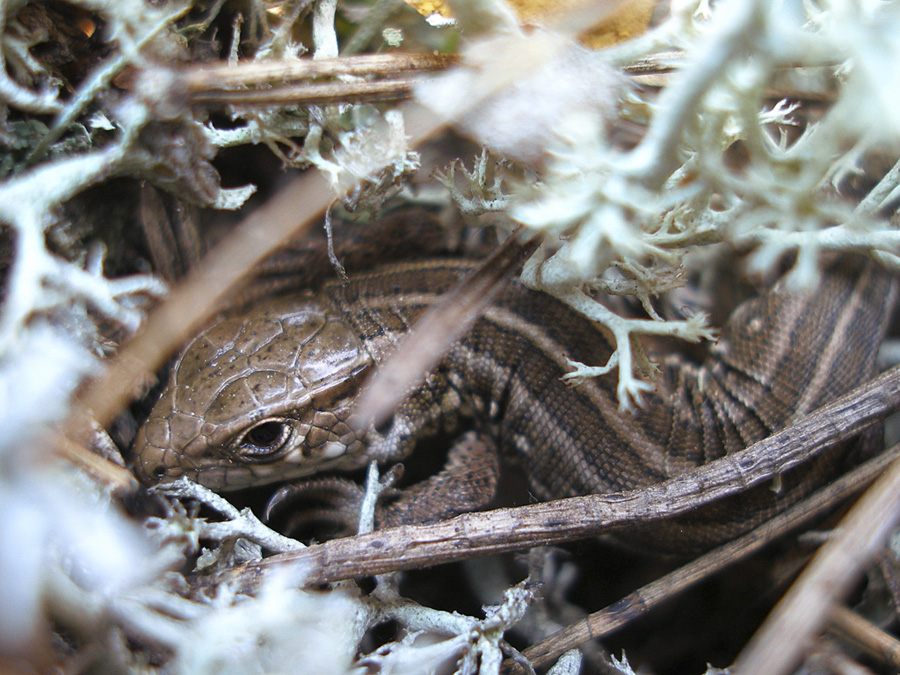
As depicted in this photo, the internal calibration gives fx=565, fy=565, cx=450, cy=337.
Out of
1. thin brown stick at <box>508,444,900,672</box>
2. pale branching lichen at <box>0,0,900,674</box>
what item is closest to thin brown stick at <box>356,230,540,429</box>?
pale branching lichen at <box>0,0,900,674</box>

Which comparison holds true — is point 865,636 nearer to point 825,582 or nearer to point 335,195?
point 825,582

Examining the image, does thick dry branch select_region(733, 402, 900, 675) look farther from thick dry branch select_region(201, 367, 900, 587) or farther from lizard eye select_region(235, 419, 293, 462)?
lizard eye select_region(235, 419, 293, 462)

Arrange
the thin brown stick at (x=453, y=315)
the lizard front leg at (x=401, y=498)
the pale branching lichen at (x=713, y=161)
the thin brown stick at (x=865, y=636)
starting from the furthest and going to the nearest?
the lizard front leg at (x=401, y=498) < the thin brown stick at (x=453, y=315) < the thin brown stick at (x=865, y=636) < the pale branching lichen at (x=713, y=161)

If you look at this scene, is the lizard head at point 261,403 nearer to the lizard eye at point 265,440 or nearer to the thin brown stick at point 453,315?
the lizard eye at point 265,440

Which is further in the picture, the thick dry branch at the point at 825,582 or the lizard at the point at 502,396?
the lizard at the point at 502,396

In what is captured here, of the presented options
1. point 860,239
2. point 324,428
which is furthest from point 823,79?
point 324,428

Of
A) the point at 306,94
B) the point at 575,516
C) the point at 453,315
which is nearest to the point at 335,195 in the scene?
the point at 306,94

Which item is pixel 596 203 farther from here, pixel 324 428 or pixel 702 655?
pixel 702 655

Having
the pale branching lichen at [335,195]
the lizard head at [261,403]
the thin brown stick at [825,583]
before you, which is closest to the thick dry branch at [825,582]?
the thin brown stick at [825,583]
